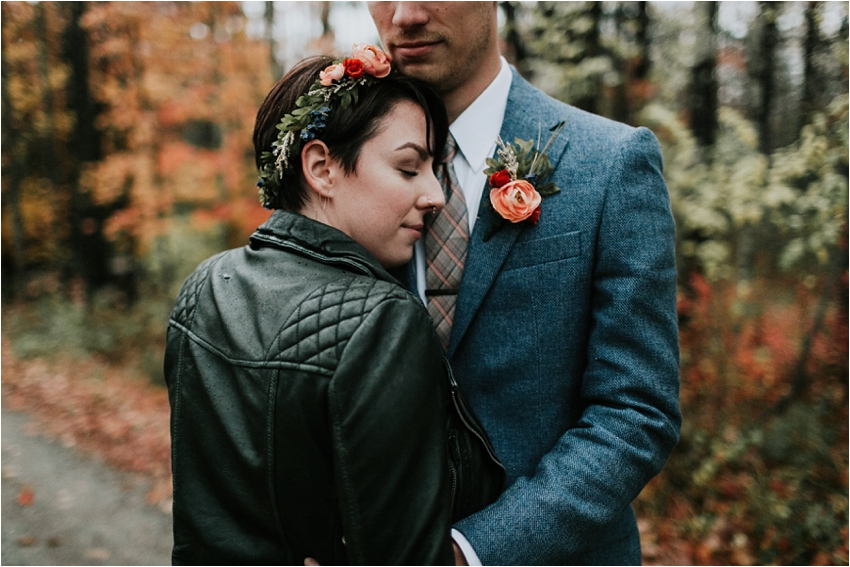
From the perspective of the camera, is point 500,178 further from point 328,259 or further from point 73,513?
point 73,513

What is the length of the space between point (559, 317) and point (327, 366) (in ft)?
2.50

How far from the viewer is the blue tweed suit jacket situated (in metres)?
1.58

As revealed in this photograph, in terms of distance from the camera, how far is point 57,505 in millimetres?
5359

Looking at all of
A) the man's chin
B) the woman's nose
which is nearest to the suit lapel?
the woman's nose

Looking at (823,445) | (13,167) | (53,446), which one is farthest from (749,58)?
(13,167)

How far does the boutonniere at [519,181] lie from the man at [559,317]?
0.03 metres

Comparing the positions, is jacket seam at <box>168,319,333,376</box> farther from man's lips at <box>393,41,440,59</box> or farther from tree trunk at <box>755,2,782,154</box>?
tree trunk at <box>755,2,782,154</box>

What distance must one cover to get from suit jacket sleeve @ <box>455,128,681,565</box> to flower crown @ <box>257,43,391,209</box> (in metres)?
0.76

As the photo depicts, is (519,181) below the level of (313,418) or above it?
above

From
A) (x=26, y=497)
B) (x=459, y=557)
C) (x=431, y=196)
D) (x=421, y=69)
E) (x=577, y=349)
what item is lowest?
(x=26, y=497)

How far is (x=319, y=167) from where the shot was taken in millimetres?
1661

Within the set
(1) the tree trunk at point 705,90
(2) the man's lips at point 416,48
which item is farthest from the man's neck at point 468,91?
(1) the tree trunk at point 705,90

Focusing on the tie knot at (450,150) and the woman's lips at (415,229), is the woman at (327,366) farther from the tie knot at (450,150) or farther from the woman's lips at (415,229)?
the tie knot at (450,150)

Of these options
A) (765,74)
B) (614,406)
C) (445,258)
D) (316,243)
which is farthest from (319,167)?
(765,74)
